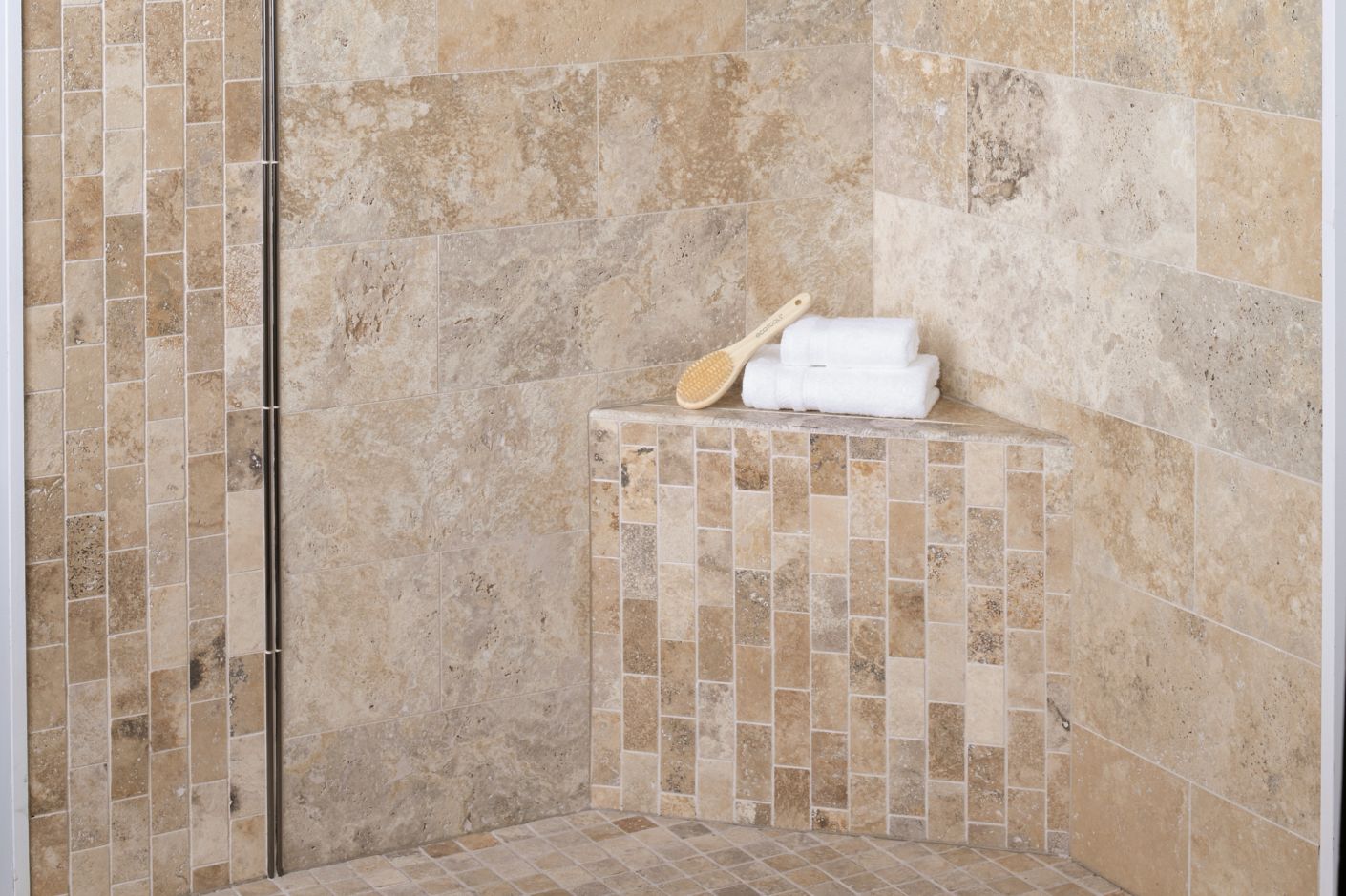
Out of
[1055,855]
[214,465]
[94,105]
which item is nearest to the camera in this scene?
[94,105]

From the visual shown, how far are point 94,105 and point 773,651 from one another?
4.45 feet

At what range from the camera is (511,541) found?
10.00ft

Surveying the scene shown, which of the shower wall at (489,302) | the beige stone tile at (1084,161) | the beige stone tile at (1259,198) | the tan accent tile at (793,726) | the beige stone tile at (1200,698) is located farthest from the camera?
the tan accent tile at (793,726)

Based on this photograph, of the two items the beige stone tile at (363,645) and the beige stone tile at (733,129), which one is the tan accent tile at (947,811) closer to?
the beige stone tile at (363,645)

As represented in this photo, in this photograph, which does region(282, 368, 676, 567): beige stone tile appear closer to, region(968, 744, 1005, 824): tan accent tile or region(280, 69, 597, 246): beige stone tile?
region(280, 69, 597, 246): beige stone tile

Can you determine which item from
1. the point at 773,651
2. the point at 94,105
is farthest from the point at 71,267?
the point at 773,651

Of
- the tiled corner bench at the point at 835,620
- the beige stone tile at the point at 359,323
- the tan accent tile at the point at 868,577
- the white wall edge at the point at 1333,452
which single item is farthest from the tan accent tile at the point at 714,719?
the white wall edge at the point at 1333,452

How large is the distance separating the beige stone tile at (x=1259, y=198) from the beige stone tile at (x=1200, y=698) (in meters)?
0.51

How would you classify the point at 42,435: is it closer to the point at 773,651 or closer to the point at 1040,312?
the point at 773,651

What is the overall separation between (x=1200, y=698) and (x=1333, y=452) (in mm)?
491

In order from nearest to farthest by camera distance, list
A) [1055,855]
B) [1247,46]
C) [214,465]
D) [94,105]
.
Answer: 1. [1247,46]
2. [94,105]
3. [214,465]
4. [1055,855]

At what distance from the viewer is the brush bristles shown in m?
3.04

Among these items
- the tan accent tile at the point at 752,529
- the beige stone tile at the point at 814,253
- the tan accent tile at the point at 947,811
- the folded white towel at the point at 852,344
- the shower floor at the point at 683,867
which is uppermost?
the beige stone tile at the point at 814,253

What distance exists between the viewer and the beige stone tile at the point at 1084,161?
2600 mm
